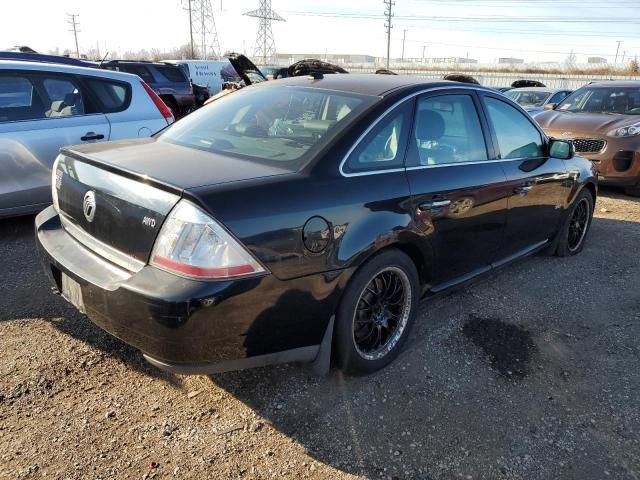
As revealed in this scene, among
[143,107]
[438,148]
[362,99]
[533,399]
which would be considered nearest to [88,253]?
[362,99]

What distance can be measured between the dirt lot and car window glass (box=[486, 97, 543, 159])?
1.22m

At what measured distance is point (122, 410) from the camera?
2.53m

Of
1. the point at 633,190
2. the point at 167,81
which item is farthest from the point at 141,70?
the point at 633,190

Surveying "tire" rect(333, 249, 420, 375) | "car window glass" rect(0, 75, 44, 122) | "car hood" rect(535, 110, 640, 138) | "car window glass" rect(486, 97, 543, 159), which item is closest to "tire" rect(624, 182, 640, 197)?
"car hood" rect(535, 110, 640, 138)

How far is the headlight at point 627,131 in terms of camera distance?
747cm

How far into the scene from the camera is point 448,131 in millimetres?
3295

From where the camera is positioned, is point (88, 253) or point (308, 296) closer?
point (308, 296)

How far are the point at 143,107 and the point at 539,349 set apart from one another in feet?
14.7

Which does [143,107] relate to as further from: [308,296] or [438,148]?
[308,296]

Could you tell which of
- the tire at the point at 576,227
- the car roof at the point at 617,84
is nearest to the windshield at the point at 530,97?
the car roof at the point at 617,84

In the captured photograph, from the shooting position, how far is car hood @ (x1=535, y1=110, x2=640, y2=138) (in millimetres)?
7652

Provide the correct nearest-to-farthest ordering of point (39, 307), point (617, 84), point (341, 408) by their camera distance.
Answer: point (341, 408) → point (39, 307) → point (617, 84)

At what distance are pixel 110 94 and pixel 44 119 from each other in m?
0.75

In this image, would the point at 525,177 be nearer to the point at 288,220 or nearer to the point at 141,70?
the point at 288,220
